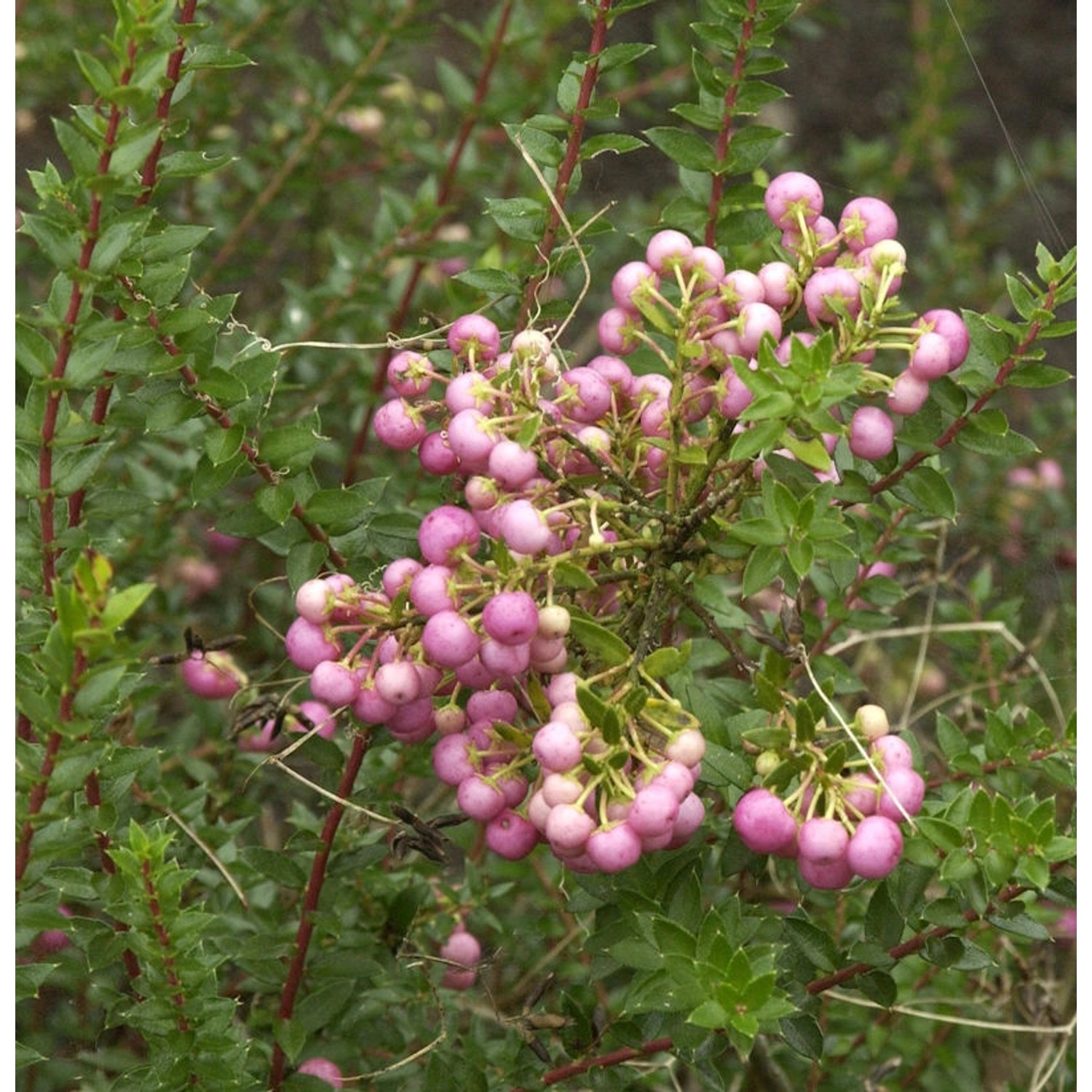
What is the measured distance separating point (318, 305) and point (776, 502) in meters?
0.85

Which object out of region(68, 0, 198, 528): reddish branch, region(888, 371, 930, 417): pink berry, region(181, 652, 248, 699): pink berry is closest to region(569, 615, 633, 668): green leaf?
region(888, 371, 930, 417): pink berry

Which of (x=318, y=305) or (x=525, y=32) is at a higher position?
(x=525, y=32)

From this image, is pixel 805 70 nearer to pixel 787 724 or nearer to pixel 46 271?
pixel 46 271

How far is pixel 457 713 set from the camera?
0.83 metres

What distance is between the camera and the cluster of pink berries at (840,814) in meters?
0.74

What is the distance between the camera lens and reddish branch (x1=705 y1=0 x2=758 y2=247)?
98 cm

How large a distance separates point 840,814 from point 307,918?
0.39 metres

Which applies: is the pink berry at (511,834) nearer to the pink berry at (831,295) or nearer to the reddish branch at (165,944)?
the reddish branch at (165,944)

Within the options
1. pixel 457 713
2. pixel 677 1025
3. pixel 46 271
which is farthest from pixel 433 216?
pixel 677 1025

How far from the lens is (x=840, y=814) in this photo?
2.51 feet

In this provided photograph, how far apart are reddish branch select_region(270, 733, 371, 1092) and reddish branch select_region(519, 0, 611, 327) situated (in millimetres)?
318

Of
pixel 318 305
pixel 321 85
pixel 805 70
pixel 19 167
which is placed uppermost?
pixel 321 85

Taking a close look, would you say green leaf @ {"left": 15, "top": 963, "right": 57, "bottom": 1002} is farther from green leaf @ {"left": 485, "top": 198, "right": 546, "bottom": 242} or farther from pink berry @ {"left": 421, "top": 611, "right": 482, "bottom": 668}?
green leaf @ {"left": 485, "top": 198, "right": 546, "bottom": 242}

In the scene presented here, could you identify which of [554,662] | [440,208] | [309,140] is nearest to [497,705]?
[554,662]
